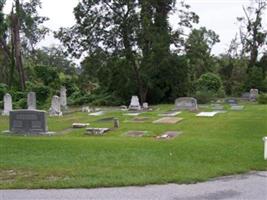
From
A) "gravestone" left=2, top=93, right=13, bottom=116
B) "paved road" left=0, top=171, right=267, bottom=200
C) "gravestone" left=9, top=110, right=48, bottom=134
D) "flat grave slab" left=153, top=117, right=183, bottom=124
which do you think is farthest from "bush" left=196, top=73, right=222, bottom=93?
"paved road" left=0, top=171, right=267, bottom=200

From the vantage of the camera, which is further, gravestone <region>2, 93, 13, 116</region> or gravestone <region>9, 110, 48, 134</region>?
gravestone <region>2, 93, 13, 116</region>

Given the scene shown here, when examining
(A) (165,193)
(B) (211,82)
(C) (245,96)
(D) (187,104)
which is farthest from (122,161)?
(B) (211,82)

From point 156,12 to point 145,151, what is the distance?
26.3 metres

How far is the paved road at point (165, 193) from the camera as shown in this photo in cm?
642

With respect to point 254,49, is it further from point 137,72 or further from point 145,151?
point 145,151

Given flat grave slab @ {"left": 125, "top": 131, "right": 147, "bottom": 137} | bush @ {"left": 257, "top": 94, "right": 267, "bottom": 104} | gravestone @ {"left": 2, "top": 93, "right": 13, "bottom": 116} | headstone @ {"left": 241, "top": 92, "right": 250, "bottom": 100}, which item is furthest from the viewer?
headstone @ {"left": 241, "top": 92, "right": 250, "bottom": 100}

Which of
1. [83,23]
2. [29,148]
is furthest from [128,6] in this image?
[29,148]

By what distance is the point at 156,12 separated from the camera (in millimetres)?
35344

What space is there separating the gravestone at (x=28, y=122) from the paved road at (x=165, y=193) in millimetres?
9277

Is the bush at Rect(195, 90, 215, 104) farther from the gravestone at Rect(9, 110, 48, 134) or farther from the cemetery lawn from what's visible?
the cemetery lawn

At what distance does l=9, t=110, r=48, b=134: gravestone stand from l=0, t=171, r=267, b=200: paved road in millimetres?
9277

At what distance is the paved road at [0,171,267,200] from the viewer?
6.42m

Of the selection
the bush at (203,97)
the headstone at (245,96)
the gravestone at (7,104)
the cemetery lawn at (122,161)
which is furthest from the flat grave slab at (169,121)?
the headstone at (245,96)

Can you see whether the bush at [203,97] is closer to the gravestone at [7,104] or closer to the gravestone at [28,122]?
the gravestone at [7,104]
